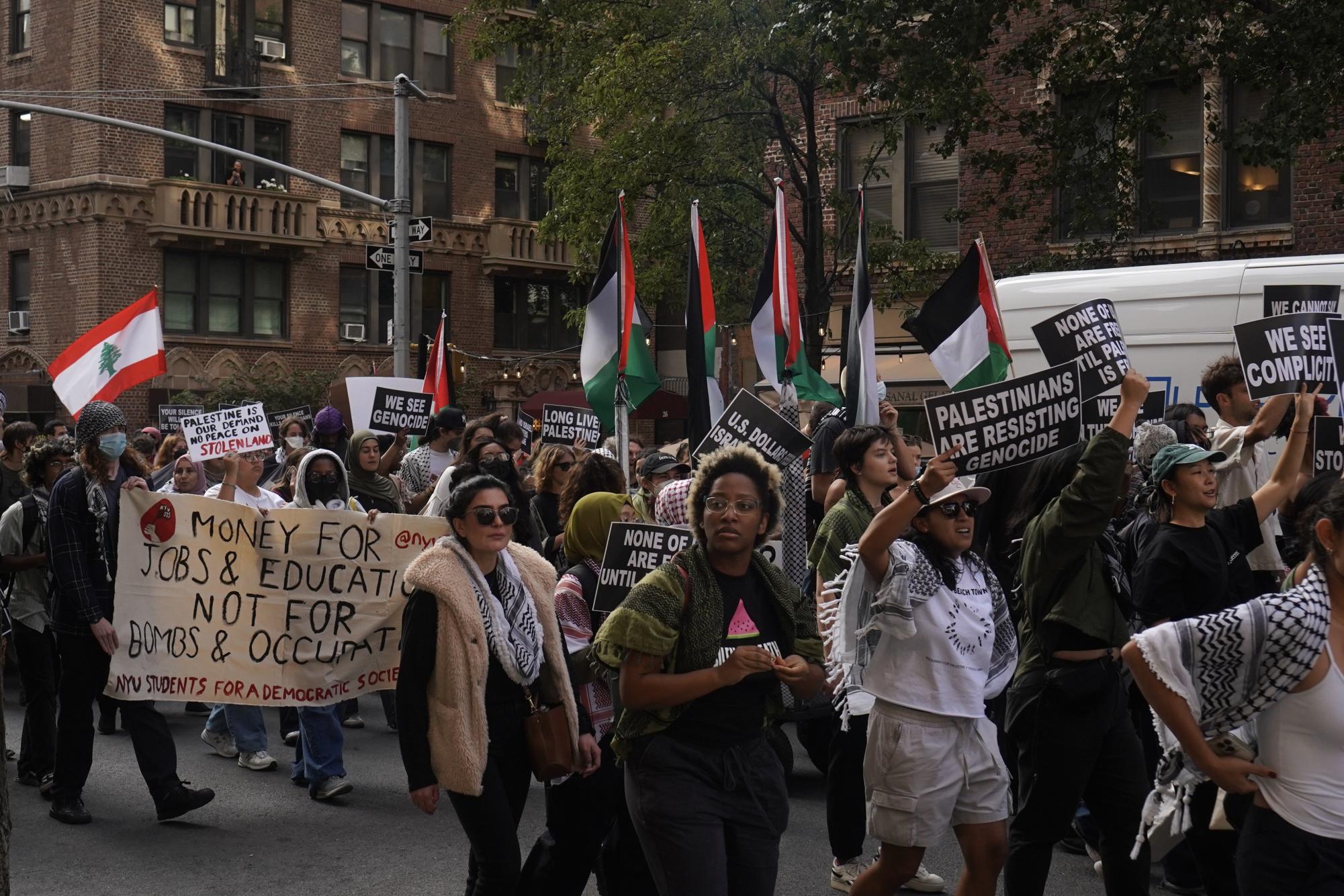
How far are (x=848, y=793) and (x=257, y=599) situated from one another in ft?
11.2

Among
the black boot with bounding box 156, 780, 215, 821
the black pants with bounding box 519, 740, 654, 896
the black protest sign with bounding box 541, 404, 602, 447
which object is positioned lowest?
the black boot with bounding box 156, 780, 215, 821

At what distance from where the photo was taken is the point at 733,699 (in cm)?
454

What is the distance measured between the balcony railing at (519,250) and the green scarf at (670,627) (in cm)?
3180

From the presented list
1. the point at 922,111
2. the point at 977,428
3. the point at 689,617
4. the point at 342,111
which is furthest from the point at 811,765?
the point at 342,111

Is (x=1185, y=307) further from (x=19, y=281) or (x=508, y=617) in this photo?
(x=19, y=281)

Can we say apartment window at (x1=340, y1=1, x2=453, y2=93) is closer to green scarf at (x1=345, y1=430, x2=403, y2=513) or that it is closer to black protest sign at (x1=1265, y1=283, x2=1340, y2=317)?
green scarf at (x1=345, y1=430, x2=403, y2=513)

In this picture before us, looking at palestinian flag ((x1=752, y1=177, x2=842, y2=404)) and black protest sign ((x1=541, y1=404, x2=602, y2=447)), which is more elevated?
palestinian flag ((x1=752, y1=177, x2=842, y2=404))

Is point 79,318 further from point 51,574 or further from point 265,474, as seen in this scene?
point 51,574

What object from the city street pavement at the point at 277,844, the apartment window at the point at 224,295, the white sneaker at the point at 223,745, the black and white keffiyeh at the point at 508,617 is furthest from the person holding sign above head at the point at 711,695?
the apartment window at the point at 224,295

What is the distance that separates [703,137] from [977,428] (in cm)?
1736

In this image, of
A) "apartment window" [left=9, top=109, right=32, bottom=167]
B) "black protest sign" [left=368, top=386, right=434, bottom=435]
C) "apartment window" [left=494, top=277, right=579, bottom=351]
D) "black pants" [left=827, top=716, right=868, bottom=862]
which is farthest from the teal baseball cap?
"apartment window" [left=494, top=277, right=579, bottom=351]

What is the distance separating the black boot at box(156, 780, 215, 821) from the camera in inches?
298

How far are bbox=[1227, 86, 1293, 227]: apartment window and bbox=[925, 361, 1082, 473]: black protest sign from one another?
17063 mm

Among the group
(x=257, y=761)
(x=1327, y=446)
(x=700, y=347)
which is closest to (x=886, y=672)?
(x=1327, y=446)
